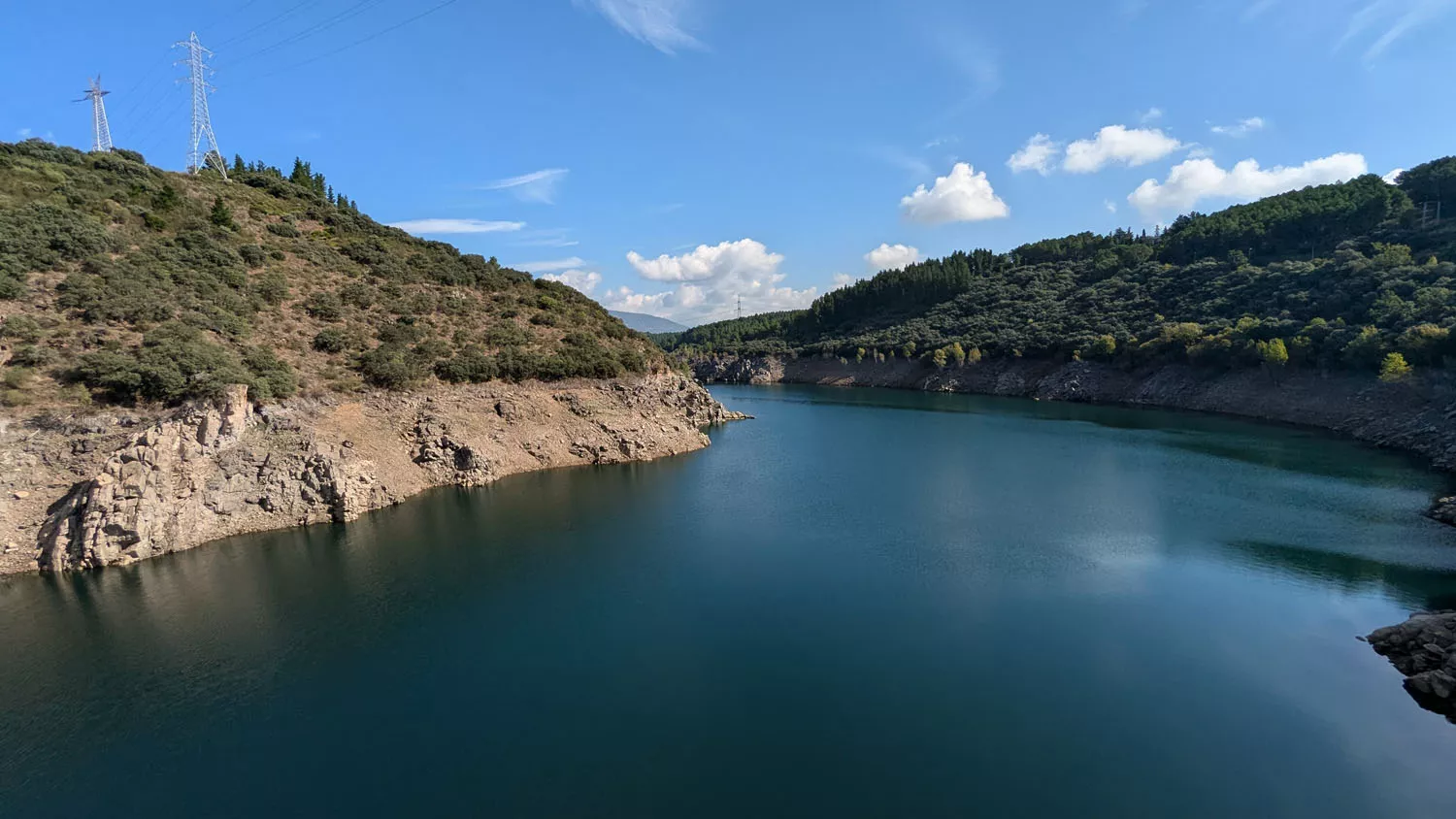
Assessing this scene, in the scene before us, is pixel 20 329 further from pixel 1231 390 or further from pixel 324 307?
pixel 1231 390

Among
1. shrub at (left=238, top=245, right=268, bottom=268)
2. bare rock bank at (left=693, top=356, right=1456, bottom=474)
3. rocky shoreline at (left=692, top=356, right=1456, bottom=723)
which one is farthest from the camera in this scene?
bare rock bank at (left=693, top=356, right=1456, bottom=474)

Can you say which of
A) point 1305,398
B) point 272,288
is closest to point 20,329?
point 272,288

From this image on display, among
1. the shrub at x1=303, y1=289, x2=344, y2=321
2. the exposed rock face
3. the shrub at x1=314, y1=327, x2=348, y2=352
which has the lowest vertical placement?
the exposed rock face

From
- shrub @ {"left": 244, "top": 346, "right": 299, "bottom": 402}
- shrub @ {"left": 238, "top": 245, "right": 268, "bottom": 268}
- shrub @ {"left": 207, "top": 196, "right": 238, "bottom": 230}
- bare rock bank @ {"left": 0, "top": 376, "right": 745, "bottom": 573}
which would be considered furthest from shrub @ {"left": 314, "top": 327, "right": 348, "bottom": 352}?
shrub @ {"left": 207, "top": 196, "right": 238, "bottom": 230}

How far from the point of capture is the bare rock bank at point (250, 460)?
22.7 m

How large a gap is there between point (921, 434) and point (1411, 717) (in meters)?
40.0

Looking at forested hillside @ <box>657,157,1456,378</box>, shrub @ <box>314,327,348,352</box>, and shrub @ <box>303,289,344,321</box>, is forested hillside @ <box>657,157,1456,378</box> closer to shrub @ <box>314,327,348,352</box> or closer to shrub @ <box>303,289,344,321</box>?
shrub @ <box>314,327,348,352</box>

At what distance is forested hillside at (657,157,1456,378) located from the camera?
52.2 metres

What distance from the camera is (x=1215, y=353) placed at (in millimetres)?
61344

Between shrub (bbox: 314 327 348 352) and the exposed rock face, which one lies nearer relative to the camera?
the exposed rock face

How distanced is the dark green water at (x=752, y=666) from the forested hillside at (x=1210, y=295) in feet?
91.2

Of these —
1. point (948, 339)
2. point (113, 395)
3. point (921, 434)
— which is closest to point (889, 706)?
point (113, 395)

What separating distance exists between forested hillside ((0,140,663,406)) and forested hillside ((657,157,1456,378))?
54915mm

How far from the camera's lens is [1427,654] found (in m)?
16.0
